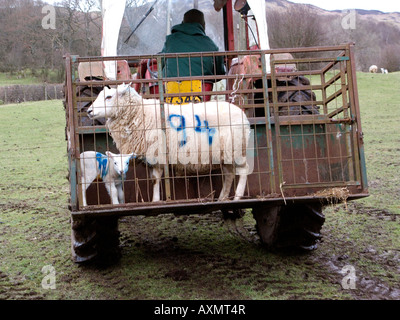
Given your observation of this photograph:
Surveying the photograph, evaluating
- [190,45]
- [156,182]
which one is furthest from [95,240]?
[190,45]

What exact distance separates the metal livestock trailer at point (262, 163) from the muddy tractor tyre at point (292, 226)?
0.01 meters

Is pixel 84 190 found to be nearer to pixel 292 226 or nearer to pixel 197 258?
pixel 197 258

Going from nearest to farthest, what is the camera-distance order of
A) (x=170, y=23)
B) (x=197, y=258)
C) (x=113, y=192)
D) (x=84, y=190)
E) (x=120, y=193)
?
(x=84, y=190), (x=113, y=192), (x=120, y=193), (x=197, y=258), (x=170, y=23)

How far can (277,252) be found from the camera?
17.9 feet

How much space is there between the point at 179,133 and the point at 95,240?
1.38 metres

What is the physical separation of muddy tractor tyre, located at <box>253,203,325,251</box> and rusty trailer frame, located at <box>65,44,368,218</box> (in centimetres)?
47

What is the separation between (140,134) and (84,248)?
128 cm

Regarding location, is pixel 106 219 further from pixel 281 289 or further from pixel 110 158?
pixel 281 289

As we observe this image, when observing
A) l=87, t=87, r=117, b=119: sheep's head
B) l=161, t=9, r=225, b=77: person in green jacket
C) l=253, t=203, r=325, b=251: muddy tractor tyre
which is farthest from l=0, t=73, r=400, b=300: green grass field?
l=161, t=9, r=225, b=77: person in green jacket

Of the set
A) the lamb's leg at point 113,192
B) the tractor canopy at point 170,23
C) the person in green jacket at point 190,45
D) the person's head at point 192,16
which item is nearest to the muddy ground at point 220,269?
the lamb's leg at point 113,192

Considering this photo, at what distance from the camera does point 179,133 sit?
4258mm

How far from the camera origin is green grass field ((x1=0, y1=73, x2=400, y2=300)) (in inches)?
169
